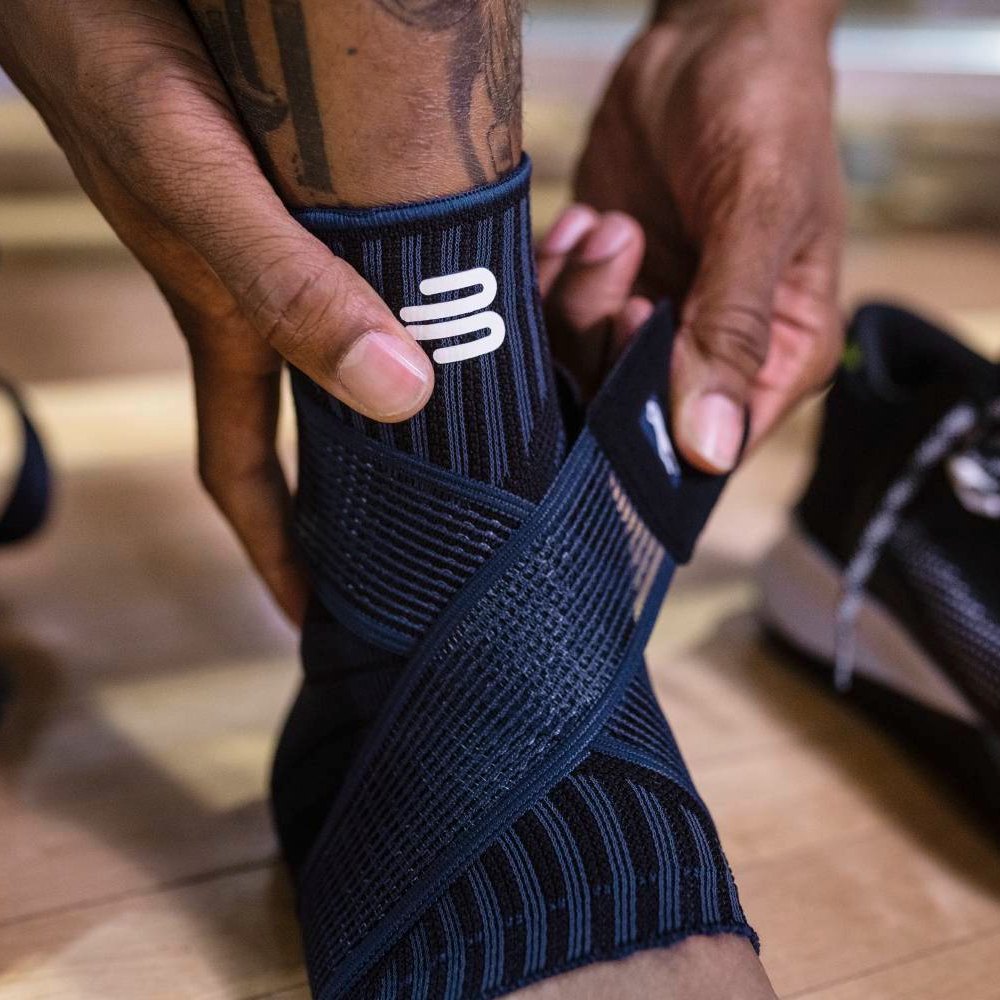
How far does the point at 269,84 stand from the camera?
44 cm

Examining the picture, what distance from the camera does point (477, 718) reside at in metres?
0.49

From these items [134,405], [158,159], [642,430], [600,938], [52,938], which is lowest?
[134,405]

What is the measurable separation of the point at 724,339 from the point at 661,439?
9 centimetres

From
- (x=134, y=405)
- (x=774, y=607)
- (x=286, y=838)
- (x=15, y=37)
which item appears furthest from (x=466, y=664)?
(x=134, y=405)

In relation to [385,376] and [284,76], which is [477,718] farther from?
[284,76]

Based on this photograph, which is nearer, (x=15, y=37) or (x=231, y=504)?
(x=15, y=37)

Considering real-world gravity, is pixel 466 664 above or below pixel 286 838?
above

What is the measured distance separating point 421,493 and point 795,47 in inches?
18.9

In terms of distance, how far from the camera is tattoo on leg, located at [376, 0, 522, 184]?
0.42m

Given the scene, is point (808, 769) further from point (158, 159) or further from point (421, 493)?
point (158, 159)

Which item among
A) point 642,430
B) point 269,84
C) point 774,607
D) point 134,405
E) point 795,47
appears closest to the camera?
point 269,84

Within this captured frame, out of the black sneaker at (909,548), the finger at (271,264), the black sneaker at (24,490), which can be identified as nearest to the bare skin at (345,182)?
the finger at (271,264)

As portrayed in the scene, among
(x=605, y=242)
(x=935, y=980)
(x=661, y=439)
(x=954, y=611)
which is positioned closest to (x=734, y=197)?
(x=605, y=242)

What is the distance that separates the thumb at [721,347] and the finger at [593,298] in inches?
1.8
